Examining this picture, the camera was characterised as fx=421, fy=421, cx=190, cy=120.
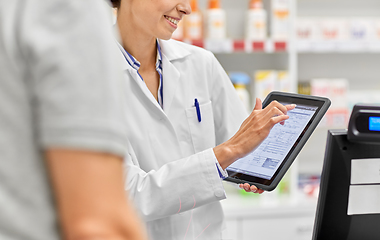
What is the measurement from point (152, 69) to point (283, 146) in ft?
1.75

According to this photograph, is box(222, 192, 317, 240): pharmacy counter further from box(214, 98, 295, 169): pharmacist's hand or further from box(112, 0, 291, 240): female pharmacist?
box(214, 98, 295, 169): pharmacist's hand

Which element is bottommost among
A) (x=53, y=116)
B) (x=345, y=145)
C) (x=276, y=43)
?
(x=276, y=43)

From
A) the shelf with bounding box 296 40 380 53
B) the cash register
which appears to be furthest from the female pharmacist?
the shelf with bounding box 296 40 380 53

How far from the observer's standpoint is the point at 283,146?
1223 millimetres

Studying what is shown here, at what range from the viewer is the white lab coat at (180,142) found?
1.20 m

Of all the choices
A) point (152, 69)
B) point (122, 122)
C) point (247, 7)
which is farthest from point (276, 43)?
point (122, 122)

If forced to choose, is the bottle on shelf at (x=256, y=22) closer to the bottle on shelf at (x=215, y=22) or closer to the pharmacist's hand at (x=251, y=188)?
the bottle on shelf at (x=215, y=22)

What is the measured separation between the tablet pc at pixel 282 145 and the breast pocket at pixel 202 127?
0.54 feet

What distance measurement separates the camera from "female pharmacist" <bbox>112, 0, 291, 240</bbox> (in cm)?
119

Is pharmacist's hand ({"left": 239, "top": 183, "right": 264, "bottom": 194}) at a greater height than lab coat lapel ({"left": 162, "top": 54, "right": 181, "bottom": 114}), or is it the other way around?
lab coat lapel ({"left": 162, "top": 54, "right": 181, "bottom": 114})

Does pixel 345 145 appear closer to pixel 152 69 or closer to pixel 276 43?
pixel 152 69

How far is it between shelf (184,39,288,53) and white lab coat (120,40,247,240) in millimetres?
981

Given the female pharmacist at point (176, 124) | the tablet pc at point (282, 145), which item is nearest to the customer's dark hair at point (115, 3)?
the female pharmacist at point (176, 124)

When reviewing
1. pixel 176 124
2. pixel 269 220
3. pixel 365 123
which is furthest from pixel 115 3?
pixel 269 220
